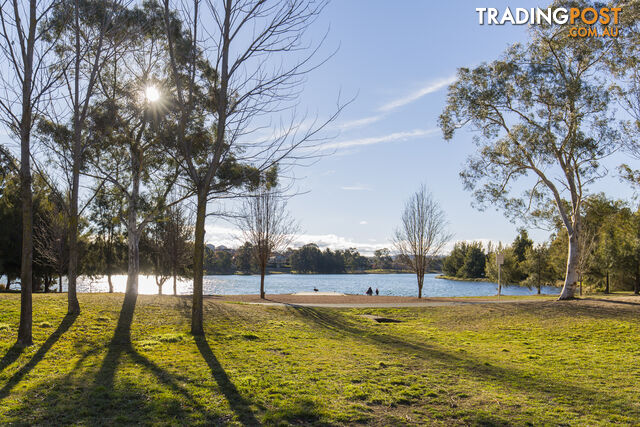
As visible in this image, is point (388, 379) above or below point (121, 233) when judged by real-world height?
below

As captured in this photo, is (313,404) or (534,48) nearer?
(313,404)

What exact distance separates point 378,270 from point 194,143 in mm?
154261

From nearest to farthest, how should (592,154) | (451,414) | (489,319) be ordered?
(451,414), (489,319), (592,154)

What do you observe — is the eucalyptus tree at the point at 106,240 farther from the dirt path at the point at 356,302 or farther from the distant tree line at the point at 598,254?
the distant tree line at the point at 598,254

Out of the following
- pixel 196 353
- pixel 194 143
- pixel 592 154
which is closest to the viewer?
pixel 196 353

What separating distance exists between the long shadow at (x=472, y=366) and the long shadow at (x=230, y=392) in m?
4.31

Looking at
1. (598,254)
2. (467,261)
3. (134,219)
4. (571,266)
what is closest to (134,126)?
(134,219)

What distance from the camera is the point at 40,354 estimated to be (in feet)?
25.3

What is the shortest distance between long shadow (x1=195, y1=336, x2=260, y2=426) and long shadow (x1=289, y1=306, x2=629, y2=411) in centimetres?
431

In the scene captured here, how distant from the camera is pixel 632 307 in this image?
17.0 m

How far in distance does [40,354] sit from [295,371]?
4.54 metres

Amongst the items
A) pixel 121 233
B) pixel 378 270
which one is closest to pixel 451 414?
pixel 121 233

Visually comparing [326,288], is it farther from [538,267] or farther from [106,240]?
[106,240]

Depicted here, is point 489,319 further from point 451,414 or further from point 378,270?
point 378,270
